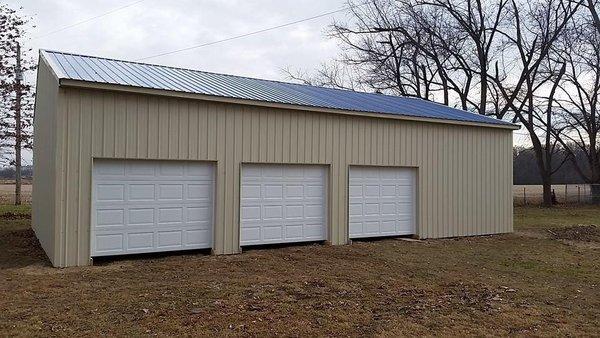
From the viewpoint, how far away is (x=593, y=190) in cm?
3075

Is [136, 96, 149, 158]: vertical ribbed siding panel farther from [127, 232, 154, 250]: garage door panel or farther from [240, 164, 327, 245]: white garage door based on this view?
[240, 164, 327, 245]: white garage door

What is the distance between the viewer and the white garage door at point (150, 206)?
897 centimetres

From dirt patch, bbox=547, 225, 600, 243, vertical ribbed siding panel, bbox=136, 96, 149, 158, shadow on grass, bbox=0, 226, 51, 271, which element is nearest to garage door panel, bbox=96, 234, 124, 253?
shadow on grass, bbox=0, 226, 51, 271

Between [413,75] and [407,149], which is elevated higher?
Result: [413,75]

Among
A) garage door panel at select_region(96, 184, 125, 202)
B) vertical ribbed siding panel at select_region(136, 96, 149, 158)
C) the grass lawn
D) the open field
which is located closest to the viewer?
the grass lawn

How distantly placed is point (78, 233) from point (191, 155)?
2.34 m

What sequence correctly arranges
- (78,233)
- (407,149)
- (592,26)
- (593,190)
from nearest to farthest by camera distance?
(78,233)
(407,149)
(592,26)
(593,190)

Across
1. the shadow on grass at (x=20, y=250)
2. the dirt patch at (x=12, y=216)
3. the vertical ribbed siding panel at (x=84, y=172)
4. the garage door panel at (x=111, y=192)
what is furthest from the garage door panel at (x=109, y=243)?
the dirt patch at (x=12, y=216)

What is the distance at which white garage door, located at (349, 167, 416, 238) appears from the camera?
11906 millimetres

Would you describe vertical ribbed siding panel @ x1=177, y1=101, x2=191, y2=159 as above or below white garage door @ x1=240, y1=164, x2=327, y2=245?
above

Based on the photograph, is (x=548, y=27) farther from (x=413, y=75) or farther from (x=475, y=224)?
(x=475, y=224)

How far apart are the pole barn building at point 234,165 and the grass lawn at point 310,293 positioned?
0.59m

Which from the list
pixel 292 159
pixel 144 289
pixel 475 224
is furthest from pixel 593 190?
pixel 144 289

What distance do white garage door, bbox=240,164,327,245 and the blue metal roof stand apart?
4.78 feet
